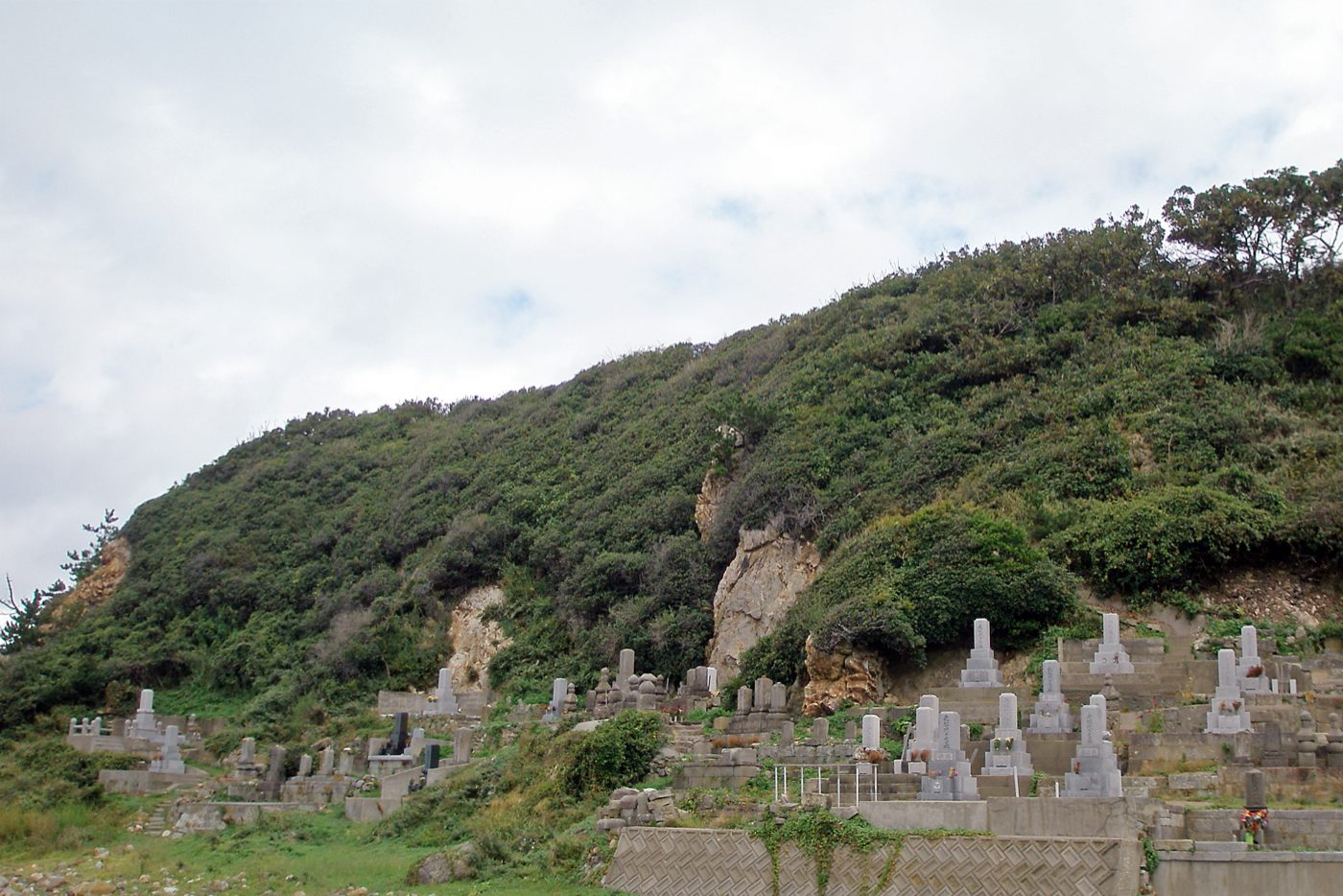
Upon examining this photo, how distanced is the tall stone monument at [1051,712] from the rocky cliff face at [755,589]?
11.6 meters

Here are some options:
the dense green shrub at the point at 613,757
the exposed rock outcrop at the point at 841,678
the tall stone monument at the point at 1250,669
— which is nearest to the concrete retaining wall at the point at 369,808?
the dense green shrub at the point at 613,757

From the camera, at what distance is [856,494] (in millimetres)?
38031

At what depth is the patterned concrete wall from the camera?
52.0 ft

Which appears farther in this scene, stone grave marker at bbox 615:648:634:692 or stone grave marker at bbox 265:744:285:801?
stone grave marker at bbox 265:744:285:801

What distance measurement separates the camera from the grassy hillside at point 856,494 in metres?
31.1

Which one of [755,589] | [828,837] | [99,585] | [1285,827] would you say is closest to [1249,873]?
[1285,827]

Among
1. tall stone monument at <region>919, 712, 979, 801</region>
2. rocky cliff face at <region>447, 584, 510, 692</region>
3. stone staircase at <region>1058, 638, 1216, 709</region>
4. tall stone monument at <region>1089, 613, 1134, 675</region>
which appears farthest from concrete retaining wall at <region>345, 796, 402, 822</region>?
tall stone monument at <region>1089, 613, 1134, 675</region>

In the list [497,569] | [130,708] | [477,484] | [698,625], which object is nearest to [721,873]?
[698,625]

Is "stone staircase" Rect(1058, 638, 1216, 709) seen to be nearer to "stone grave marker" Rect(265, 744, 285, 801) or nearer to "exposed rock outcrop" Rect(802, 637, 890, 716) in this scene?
"exposed rock outcrop" Rect(802, 637, 890, 716)

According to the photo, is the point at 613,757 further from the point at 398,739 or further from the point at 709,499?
the point at 709,499

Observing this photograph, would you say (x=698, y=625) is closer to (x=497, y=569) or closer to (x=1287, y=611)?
(x=497, y=569)

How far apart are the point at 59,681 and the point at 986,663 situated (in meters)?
32.4

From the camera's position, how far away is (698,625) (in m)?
38.8

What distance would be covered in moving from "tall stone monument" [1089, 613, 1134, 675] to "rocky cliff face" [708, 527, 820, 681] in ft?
33.5
